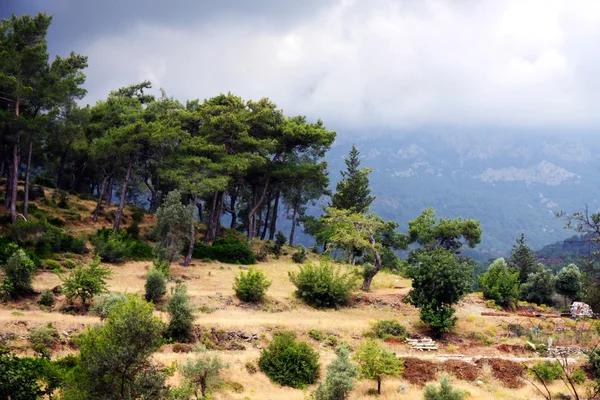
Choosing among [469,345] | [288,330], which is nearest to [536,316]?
[469,345]

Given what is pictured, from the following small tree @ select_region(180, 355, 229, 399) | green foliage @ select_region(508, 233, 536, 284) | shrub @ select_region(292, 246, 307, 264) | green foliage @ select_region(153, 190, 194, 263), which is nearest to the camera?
small tree @ select_region(180, 355, 229, 399)

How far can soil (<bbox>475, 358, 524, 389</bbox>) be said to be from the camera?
874 inches

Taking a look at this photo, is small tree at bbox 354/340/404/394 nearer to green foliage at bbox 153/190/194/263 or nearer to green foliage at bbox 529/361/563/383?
green foliage at bbox 529/361/563/383

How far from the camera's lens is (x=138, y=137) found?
37438mm

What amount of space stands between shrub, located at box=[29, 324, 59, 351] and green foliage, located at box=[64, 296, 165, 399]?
7977 mm

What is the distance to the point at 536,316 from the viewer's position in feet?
109

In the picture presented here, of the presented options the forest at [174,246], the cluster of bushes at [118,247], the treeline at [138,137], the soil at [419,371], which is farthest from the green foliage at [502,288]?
the cluster of bushes at [118,247]

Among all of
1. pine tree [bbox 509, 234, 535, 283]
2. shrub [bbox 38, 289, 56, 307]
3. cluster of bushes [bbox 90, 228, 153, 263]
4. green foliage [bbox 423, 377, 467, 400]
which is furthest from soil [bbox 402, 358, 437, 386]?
pine tree [bbox 509, 234, 535, 283]

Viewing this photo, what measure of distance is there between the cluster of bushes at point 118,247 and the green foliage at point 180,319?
11031 millimetres

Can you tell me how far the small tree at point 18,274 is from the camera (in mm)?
23062

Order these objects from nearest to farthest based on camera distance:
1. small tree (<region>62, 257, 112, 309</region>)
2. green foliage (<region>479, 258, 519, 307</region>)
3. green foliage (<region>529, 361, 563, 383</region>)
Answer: green foliage (<region>529, 361, 563, 383</region>) → small tree (<region>62, 257, 112, 309</region>) → green foliage (<region>479, 258, 519, 307</region>)

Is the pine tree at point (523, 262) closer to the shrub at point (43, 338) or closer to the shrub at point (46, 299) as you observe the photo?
the shrub at point (46, 299)

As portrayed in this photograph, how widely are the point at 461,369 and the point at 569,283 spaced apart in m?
22.6

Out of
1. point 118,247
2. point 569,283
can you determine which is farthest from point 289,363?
point 569,283
